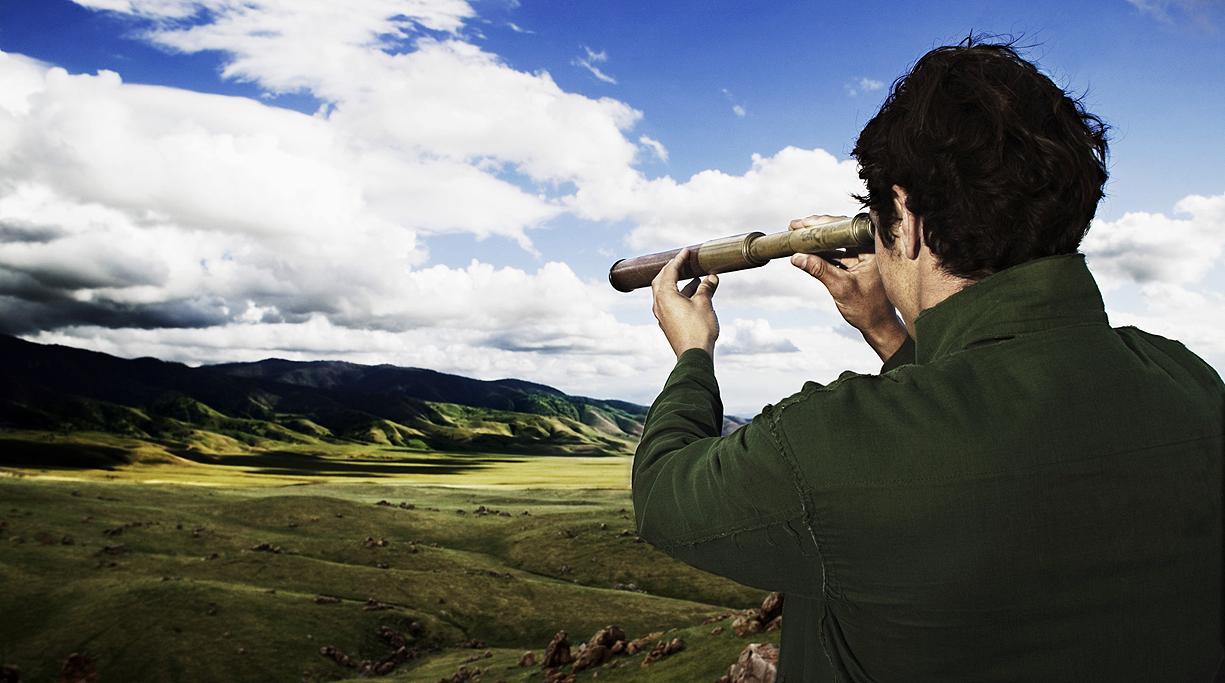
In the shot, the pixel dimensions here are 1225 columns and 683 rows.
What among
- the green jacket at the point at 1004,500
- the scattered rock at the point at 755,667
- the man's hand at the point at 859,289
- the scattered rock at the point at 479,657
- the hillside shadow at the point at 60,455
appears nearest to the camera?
the green jacket at the point at 1004,500

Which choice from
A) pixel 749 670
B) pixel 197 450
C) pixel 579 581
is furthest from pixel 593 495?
pixel 197 450

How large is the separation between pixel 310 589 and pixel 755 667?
18.8 meters

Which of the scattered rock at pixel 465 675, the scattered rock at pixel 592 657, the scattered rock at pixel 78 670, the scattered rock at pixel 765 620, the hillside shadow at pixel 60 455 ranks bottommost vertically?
the hillside shadow at pixel 60 455

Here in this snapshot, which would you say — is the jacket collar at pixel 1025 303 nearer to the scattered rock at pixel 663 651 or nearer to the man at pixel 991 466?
the man at pixel 991 466

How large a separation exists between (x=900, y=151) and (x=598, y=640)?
10818 millimetres

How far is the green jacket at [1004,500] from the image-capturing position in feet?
4.59

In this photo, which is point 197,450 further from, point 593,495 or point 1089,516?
point 1089,516

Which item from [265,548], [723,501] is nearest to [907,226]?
[723,501]

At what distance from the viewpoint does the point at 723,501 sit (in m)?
1.60

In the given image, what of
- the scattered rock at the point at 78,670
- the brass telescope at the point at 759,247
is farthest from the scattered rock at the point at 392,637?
the brass telescope at the point at 759,247

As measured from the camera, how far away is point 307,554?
87.6ft

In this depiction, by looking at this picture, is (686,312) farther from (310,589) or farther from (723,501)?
(310,589)

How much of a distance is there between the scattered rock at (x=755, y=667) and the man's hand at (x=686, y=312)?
17.4 feet

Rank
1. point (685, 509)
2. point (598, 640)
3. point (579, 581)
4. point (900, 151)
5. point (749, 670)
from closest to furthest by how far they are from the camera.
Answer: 1. point (685, 509)
2. point (900, 151)
3. point (749, 670)
4. point (598, 640)
5. point (579, 581)
